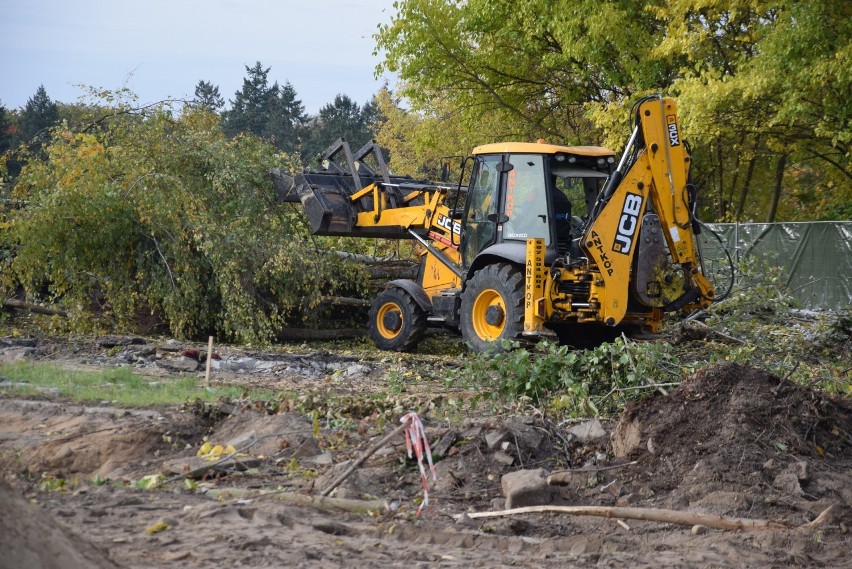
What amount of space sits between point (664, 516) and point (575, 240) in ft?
22.2

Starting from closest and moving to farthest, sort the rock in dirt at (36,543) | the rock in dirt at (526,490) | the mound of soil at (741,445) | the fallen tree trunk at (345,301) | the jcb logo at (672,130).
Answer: the rock in dirt at (36,543), the rock in dirt at (526,490), the mound of soil at (741,445), the jcb logo at (672,130), the fallen tree trunk at (345,301)

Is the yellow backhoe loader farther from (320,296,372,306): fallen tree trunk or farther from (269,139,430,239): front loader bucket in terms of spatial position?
(320,296,372,306): fallen tree trunk

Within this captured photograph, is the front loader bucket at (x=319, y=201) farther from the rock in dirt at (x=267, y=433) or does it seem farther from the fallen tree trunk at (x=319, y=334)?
the rock in dirt at (x=267, y=433)

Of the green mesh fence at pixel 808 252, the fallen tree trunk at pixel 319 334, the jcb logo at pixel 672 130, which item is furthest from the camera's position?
the green mesh fence at pixel 808 252

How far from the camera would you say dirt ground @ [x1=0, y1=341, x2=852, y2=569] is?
4.54 metres

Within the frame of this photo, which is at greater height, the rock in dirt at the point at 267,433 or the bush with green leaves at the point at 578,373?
the bush with green leaves at the point at 578,373

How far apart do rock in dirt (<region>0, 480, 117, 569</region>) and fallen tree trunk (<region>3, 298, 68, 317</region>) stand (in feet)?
36.0

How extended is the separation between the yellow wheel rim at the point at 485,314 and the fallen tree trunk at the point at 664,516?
21.8 feet

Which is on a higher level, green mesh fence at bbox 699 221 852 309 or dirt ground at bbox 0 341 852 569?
green mesh fence at bbox 699 221 852 309

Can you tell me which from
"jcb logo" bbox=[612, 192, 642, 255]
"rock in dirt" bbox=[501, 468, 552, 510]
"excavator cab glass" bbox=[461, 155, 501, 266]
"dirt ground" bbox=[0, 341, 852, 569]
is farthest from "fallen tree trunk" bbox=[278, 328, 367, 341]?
"rock in dirt" bbox=[501, 468, 552, 510]

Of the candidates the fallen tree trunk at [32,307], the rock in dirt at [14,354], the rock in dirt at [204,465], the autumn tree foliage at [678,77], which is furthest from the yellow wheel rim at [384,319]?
the rock in dirt at [204,465]

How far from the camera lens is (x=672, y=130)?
12.0 meters

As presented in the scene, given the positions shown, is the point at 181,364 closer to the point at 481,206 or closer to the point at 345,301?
the point at 481,206

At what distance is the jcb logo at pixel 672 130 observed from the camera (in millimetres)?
11945
